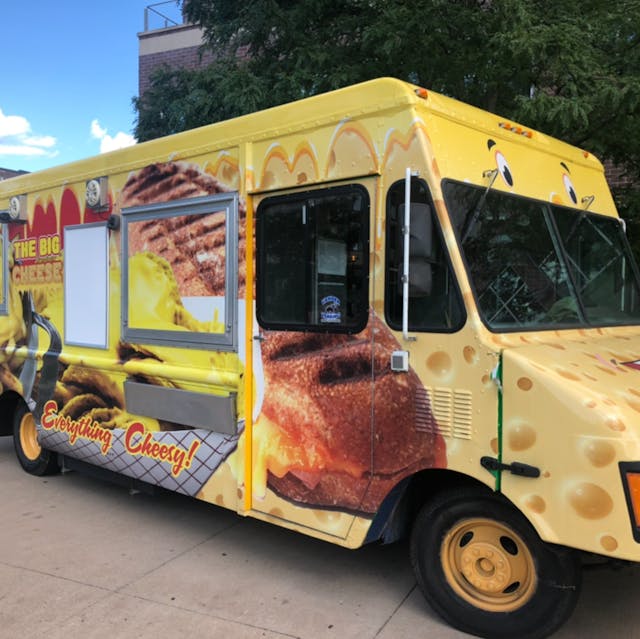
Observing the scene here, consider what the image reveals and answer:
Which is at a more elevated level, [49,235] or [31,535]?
[49,235]

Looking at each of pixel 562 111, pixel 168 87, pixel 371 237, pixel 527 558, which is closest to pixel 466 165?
pixel 371 237

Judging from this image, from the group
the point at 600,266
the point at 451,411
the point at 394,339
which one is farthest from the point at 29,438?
the point at 600,266

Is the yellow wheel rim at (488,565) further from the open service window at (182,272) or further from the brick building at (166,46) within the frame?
the brick building at (166,46)

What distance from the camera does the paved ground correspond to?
338cm

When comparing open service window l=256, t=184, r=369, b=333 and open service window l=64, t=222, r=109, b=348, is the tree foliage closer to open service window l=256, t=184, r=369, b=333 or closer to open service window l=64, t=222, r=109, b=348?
open service window l=64, t=222, r=109, b=348

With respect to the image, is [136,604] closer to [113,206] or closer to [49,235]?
[113,206]

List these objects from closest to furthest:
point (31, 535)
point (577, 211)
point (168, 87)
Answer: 1. point (577, 211)
2. point (31, 535)
3. point (168, 87)

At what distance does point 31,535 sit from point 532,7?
19.6 feet

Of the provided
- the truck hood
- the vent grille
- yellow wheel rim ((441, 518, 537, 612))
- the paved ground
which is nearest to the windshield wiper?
the truck hood

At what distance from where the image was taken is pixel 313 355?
12.0 ft

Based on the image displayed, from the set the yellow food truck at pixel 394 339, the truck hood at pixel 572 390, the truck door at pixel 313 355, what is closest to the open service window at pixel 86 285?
the yellow food truck at pixel 394 339

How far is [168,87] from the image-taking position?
26.5 feet

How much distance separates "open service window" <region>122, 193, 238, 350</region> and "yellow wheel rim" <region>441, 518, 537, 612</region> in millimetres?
A: 1801

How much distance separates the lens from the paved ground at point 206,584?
133 inches
